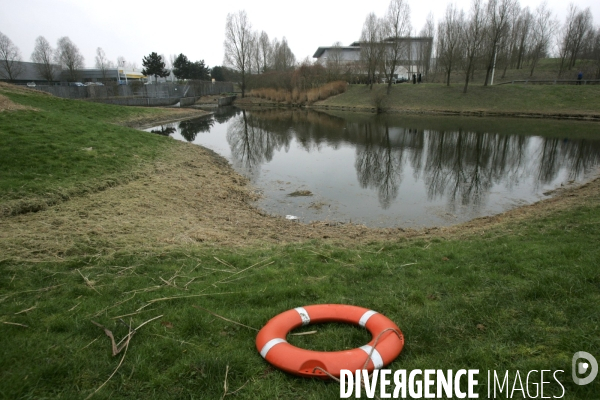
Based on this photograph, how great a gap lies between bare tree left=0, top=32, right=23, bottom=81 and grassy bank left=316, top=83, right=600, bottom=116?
4680 centimetres

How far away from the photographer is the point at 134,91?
44.3 m

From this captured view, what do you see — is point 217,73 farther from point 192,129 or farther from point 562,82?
point 562,82

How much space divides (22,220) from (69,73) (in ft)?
207

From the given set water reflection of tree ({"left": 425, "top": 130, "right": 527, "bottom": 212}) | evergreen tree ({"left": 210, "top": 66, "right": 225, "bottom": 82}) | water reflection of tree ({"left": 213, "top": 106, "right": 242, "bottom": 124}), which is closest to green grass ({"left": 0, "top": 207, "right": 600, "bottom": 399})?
water reflection of tree ({"left": 425, "top": 130, "right": 527, "bottom": 212})

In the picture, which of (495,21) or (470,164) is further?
(495,21)

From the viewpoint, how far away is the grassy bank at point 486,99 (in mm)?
31266

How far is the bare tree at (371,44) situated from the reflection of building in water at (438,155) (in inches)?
824

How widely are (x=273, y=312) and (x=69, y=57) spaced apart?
65.8m

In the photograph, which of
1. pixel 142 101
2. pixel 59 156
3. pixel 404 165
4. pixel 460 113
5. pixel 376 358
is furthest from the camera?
pixel 142 101

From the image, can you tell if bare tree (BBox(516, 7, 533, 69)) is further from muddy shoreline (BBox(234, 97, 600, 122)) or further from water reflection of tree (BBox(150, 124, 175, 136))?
water reflection of tree (BBox(150, 124, 175, 136))

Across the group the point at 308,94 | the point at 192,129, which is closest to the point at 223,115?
the point at 192,129

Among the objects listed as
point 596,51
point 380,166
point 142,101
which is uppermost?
point 596,51

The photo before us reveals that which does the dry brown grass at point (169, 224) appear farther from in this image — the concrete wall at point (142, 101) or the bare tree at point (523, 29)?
the bare tree at point (523, 29)

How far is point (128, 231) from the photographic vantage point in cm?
592
